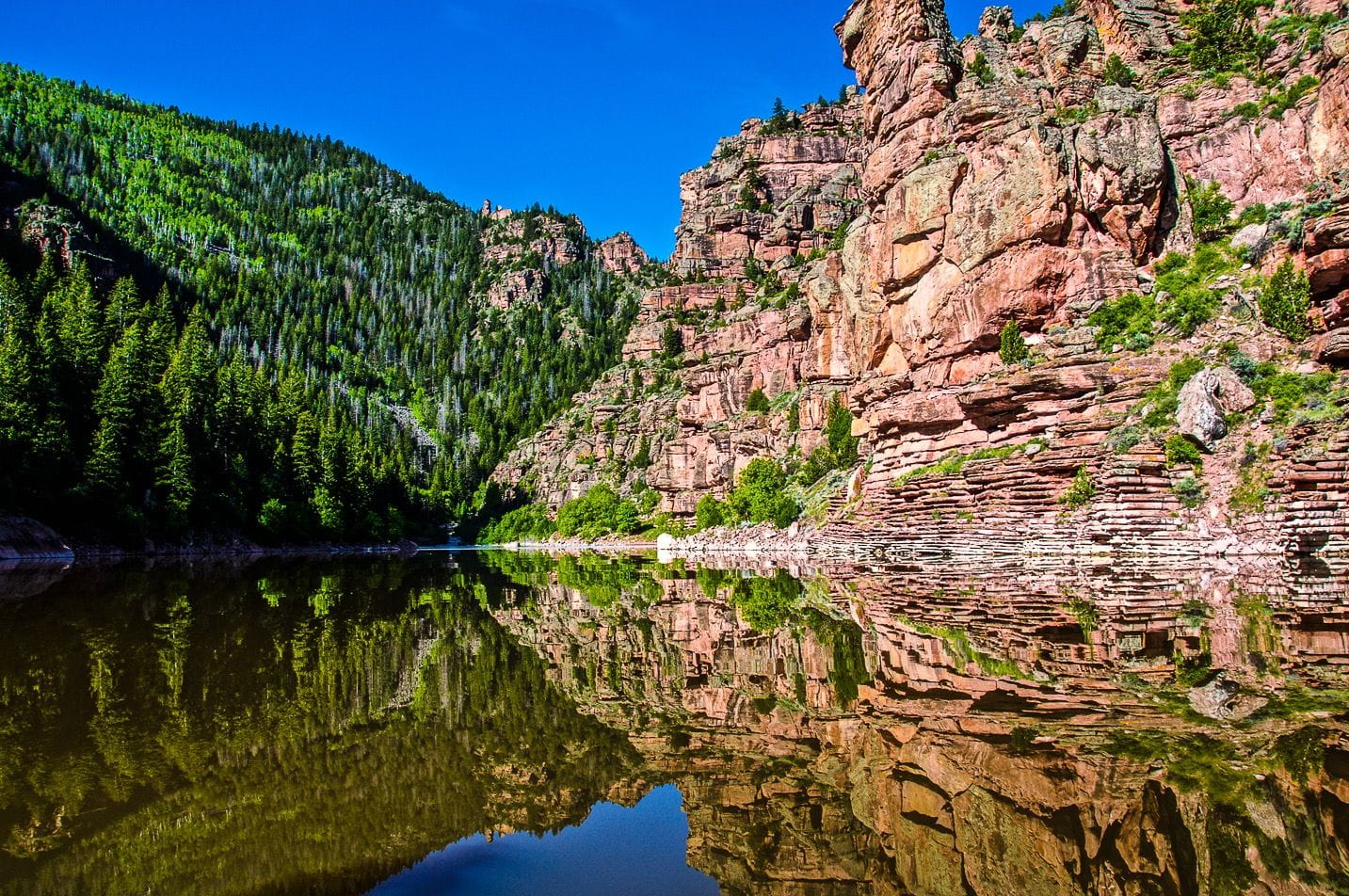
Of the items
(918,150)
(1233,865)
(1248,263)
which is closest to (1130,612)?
(1233,865)

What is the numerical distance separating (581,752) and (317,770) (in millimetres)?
2497

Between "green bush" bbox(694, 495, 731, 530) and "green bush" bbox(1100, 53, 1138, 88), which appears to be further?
"green bush" bbox(694, 495, 731, 530)

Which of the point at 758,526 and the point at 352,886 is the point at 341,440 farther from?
the point at 352,886

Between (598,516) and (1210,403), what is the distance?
304 ft

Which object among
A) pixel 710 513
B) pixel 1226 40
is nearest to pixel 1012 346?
pixel 1226 40

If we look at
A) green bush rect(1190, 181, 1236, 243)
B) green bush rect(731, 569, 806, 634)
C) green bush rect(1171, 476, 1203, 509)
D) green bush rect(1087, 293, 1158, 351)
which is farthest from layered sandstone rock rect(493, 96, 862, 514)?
green bush rect(731, 569, 806, 634)

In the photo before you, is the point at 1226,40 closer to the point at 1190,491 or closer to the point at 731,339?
the point at 1190,491

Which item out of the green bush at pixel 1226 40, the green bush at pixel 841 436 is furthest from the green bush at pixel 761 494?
the green bush at pixel 1226 40

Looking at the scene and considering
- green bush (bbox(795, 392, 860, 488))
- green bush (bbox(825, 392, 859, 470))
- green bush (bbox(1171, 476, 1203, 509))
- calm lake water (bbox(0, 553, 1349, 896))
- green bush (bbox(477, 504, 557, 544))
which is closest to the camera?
calm lake water (bbox(0, 553, 1349, 896))

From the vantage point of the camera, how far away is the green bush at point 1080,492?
129 ft

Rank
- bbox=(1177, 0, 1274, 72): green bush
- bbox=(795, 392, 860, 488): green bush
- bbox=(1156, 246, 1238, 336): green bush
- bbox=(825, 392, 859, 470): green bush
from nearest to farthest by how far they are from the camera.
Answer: bbox=(1156, 246, 1238, 336): green bush → bbox=(1177, 0, 1274, 72): green bush → bbox=(825, 392, 859, 470): green bush → bbox=(795, 392, 860, 488): green bush

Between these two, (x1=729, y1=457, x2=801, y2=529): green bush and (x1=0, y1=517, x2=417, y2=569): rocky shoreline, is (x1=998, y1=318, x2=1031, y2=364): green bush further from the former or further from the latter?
(x1=0, y1=517, x2=417, y2=569): rocky shoreline

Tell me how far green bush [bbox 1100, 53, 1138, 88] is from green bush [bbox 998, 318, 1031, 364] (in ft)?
84.7

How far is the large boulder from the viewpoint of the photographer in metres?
37.2
